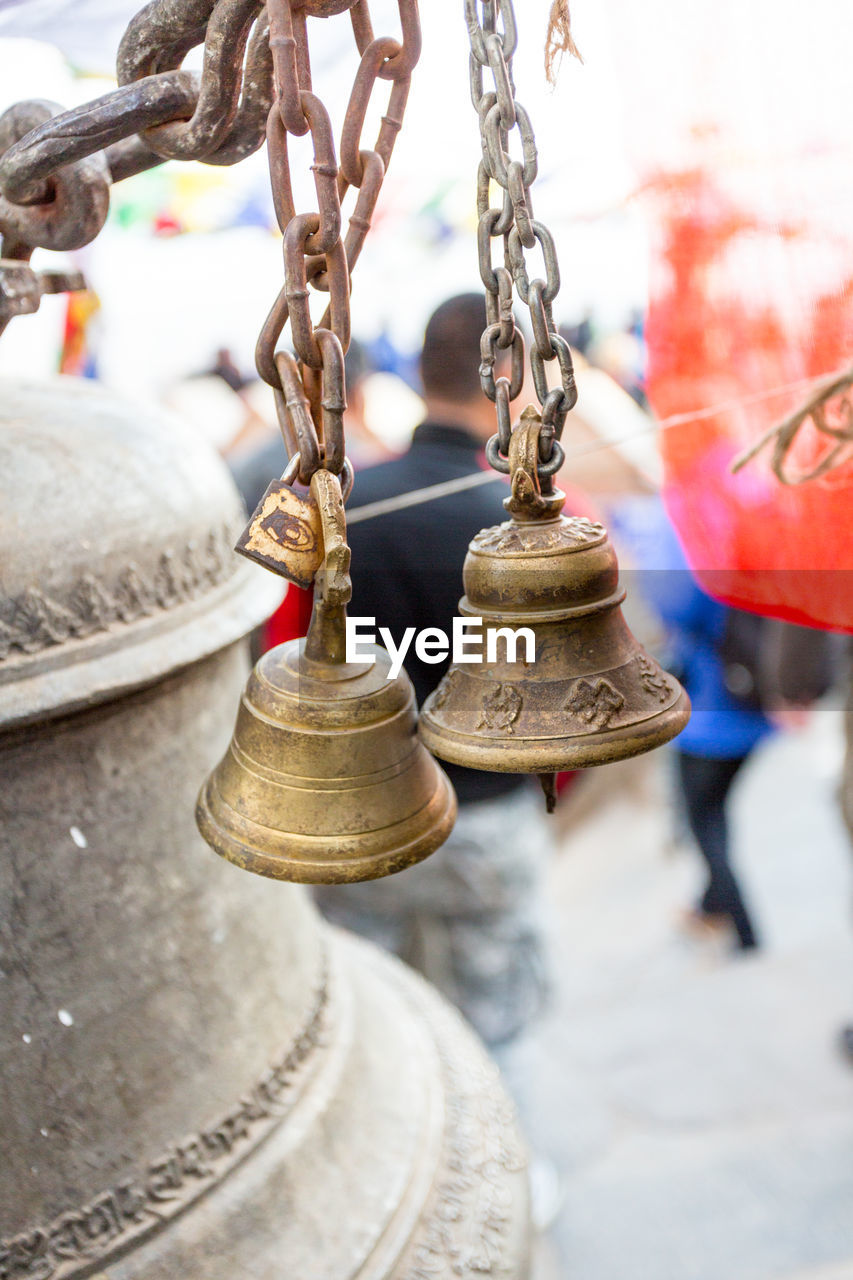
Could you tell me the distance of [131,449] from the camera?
55.0 inches

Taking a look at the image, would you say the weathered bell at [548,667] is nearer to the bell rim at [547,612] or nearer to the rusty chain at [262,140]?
the bell rim at [547,612]

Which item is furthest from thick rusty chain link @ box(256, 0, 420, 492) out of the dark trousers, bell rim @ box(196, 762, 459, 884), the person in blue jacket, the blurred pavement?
the dark trousers

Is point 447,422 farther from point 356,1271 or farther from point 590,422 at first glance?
point 590,422

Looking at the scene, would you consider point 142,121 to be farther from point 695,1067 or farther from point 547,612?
point 695,1067

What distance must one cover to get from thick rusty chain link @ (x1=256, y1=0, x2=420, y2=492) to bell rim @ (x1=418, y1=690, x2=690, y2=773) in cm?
30

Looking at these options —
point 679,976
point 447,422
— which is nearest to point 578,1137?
point 679,976

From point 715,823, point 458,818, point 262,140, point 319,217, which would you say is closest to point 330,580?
point 319,217

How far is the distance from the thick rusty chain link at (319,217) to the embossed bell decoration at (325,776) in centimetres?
17

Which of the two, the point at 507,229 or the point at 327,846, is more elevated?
the point at 507,229

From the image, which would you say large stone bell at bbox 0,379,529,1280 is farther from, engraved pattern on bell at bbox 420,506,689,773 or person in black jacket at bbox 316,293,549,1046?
person in black jacket at bbox 316,293,549,1046

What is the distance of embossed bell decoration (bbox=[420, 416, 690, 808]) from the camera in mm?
978

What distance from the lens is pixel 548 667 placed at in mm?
1031

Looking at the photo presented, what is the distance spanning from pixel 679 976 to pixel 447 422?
2552 mm

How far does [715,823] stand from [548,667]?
10.8 ft
